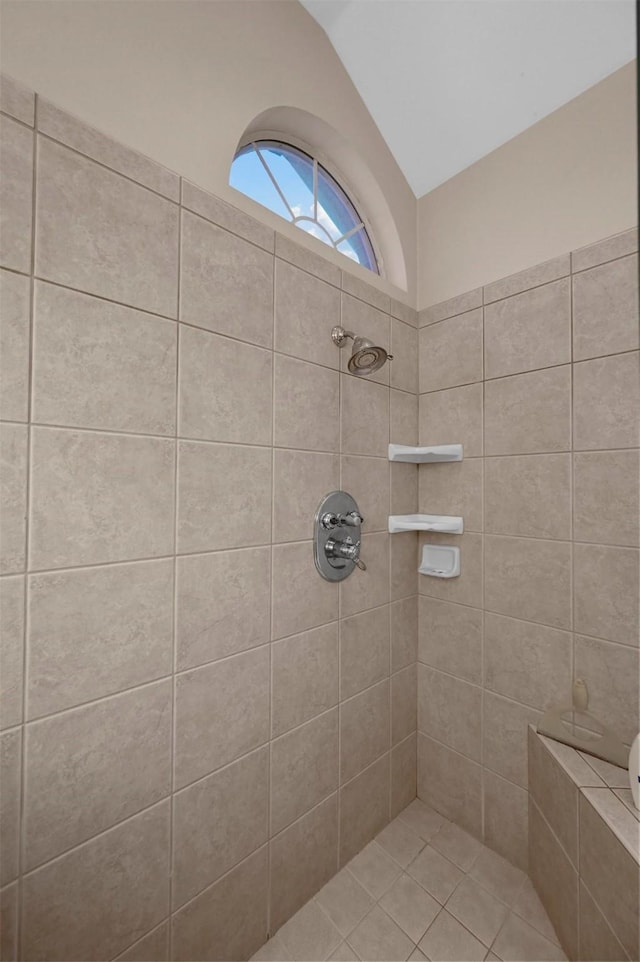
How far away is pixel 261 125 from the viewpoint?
1184 mm

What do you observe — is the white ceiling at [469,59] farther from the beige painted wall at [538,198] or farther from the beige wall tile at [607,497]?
the beige wall tile at [607,497]

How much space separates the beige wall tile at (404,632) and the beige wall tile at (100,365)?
105cm

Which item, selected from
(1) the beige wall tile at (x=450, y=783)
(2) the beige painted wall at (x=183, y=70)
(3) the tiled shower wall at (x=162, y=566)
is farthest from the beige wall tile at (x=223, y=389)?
(1) the beige wall tile at (x=450, y=783)

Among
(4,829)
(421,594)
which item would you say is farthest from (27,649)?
(421,594)

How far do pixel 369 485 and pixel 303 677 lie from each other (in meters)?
0.63

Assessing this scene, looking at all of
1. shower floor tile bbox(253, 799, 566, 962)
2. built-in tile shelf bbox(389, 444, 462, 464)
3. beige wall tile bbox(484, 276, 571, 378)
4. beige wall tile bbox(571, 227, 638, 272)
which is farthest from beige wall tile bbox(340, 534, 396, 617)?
beige wall tile bbox(571, 227, 638, 272)

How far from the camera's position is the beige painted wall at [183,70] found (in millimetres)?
758

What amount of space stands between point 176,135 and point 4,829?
4.73ft

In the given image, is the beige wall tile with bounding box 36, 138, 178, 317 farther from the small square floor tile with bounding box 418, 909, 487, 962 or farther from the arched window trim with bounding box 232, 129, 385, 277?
the small square floor tile with bounding box 418, 909, 487, 962

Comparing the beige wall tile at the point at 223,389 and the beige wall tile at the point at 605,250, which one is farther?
the beige wall tile at the point at 605,250

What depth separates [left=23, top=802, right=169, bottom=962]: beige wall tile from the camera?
74 centimetres

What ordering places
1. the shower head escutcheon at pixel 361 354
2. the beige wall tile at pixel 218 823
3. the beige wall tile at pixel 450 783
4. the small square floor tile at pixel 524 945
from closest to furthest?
the beige wall tile at pixel 218 823 → the small square floor tile at pixel 524 945 → the shower head escutcheon at pixel 361 354 → the beige wall tile at pixel 450 783

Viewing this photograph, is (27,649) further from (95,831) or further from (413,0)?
(413,0)

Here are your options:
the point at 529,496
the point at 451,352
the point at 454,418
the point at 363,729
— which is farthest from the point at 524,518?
the point at 363,729
